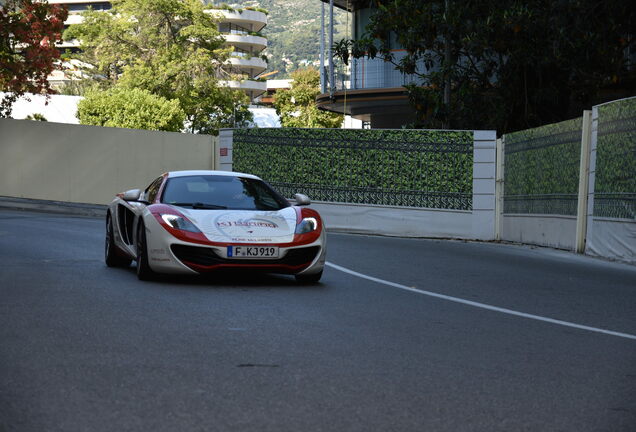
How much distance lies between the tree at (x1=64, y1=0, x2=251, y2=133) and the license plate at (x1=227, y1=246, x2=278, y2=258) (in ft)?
167

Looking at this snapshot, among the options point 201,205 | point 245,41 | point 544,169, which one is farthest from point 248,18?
point 201,205

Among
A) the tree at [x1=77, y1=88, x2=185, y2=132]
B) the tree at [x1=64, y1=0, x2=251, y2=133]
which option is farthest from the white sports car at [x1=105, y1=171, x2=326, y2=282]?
the tree at [x1=64, y1=0, x2=251, y2=133]

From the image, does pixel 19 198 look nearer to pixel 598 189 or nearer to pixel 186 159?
pixel 186 159

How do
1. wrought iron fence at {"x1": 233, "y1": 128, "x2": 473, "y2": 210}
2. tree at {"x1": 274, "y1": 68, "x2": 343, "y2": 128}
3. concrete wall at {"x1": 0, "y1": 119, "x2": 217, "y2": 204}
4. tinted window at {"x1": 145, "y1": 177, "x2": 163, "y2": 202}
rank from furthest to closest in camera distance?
tree at {"x1": 274, "y1": 68, "x2": 343, "y2": 128}, concrete wall at {"x1": 0, "y1": 119, "x2": 217, "y2": 204}, wrought iron fence at {"x1": 233, "y1": 128, "x2": 473, "y2": 210}, tinted window at {"x1": 145, "y1": 177, "x2": 163, "y2": 202}

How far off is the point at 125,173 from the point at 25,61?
18.6 ft

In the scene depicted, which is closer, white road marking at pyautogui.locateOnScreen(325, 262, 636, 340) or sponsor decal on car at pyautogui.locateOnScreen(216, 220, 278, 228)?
white road marking at pyautogui.locateOnScreen(325, 262, 636, 340)

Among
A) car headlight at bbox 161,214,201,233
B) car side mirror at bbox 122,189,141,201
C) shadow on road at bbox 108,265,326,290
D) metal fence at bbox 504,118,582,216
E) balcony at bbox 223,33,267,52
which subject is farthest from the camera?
balcony at bbox 223,33,267,52

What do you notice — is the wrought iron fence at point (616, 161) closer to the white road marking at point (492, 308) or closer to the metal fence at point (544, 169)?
the metal fence at point (544, 169)

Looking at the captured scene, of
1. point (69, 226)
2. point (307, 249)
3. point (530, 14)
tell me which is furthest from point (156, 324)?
point (530, 14)

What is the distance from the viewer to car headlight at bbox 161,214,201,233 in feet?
34.6

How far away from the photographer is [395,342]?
7289mm

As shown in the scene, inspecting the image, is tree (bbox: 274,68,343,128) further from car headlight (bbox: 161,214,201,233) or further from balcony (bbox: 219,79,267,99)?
car headlight (bbox: 161,214,201,233)

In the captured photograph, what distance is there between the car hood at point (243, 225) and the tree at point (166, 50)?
50.4m

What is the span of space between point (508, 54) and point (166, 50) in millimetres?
38976
